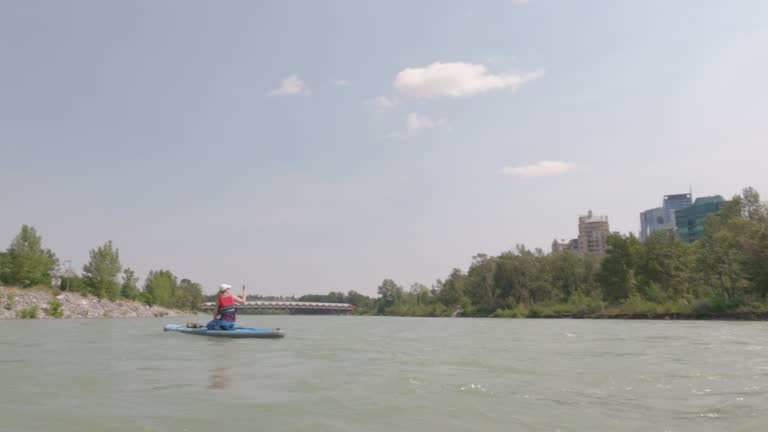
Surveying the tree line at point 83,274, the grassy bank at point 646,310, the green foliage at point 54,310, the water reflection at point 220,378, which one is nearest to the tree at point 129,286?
the tree line at point 83,274

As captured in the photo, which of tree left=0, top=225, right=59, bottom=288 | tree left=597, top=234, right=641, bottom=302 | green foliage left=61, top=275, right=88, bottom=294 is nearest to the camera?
tree left=597, top=234, right=641, bottom=302

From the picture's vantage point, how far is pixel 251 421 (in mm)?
6324

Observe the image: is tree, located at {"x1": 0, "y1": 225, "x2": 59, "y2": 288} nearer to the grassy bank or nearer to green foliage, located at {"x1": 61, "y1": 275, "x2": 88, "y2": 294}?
green foliage, located at {"x1": 61, "y1": 275, "x2": 88, "y2": 294}

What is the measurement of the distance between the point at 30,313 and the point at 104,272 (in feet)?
93.4

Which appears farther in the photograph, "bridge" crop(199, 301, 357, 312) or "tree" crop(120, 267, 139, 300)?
"bridge" crop(199, 301, 357, 312)

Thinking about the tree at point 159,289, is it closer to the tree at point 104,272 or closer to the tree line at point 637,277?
the tree at point 104,272

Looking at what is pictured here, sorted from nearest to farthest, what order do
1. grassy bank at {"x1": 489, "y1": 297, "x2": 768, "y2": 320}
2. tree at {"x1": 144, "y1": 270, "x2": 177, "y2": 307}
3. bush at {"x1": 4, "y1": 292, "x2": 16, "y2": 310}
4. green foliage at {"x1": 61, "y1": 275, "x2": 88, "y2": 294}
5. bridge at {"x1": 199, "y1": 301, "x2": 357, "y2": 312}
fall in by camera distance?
grassy bank at {"x1": 489, "y1": 297, "x2": 768, "y2": 320} → bush at {"x1": 4, "y1": 292, "x2": 16, "y2": 310} → green foliage at {"x1": 61, "y1": 275, "x2": 88, "y2": 294} → tree at {"x1": 144, "y1": 270, "x2": 177, "y2": 307} → bridge at {"x1": 199, "y1": 301, "x2": 357, "y2": 312}

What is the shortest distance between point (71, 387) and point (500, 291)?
71.9 meters

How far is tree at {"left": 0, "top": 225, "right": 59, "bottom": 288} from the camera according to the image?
66.2 metres

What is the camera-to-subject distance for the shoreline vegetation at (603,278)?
42812 mm

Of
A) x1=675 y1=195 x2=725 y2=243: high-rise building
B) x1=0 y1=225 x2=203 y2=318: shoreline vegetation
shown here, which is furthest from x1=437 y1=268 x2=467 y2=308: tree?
x1=675 y1=195 x2=725 y2=243: high-rise building

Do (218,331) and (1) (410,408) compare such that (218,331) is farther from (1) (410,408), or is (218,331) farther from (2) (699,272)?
(2) (699,272)

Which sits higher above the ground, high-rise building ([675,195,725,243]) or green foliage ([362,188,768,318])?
high-rise building ([675,195,725,243])

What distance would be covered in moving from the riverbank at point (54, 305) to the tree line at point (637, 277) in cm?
5181
